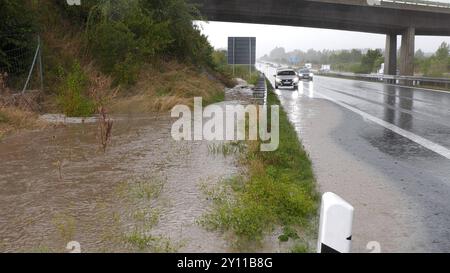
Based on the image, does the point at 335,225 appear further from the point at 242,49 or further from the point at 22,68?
the point at 242,49

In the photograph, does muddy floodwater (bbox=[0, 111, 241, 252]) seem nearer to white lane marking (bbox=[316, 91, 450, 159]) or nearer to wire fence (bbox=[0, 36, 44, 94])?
white lane marking (bbox=[316, 91, 450, 159])

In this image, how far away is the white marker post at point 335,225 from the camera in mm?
3072

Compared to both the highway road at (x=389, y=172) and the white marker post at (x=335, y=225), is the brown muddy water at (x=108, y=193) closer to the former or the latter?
the white marker post at (x=335, y=225)

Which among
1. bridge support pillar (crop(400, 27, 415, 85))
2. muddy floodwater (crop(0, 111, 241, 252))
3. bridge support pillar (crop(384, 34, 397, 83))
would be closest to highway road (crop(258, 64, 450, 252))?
muddy floodwater (crop(0, 111, 241, 252))

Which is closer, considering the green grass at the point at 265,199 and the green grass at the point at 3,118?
the green grass at the point at 265,199

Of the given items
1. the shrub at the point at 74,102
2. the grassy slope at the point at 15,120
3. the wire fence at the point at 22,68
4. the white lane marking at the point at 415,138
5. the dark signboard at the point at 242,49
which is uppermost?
the dark signboard at the point at 242,49

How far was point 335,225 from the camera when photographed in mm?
3131

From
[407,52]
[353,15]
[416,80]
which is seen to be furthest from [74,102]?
[407,52]

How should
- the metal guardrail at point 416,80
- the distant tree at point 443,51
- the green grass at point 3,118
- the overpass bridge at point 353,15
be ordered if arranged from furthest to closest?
1. the distant tree at point 443,51
2. the overpass bridge at point 353,15
3. the metal guardrail at point 416,80
4. the green grass at point 3,118

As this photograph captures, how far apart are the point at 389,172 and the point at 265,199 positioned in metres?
2.94

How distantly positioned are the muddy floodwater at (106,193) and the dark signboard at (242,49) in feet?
90.1

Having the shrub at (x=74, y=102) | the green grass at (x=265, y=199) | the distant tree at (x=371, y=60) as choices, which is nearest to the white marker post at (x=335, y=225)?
the green grass at (x=265, y=199)

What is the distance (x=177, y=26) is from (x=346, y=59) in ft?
473
